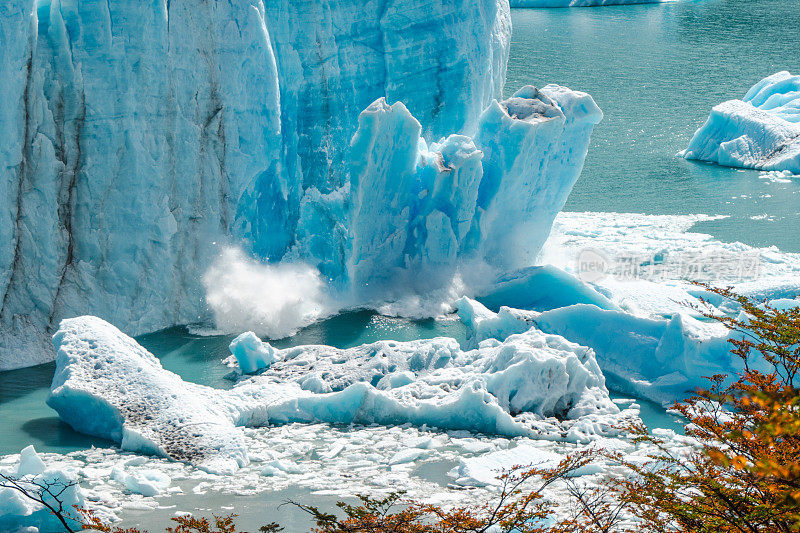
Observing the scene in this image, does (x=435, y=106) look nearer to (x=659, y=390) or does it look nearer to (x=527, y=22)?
(x=659, y=390)

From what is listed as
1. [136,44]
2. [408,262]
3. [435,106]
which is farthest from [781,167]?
[136,44]

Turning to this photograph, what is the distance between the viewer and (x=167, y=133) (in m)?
11.0

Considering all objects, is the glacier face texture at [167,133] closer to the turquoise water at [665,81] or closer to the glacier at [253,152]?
the glacier at [253,152]

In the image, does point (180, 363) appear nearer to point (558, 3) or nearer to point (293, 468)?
point (293, 468)

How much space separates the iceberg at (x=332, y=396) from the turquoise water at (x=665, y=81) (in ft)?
24.0

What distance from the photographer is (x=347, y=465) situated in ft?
25.0

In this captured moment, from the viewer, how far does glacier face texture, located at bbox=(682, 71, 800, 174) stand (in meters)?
19.1

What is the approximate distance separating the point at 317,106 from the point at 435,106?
74.8 inches

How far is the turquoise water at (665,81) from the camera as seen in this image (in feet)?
55.7

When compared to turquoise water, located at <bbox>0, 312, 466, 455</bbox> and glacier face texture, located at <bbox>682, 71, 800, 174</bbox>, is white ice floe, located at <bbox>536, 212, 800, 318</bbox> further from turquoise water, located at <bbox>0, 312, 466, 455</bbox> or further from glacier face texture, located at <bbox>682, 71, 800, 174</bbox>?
glacier face texture, located at <bbox>682, 71, 800, 174</bbox>

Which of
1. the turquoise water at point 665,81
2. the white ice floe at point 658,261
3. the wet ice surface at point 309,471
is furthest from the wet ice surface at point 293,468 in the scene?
the turquoise water at point 665,81

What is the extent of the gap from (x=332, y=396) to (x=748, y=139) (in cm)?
1363

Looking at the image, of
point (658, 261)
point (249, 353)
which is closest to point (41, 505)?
point (249, 353)


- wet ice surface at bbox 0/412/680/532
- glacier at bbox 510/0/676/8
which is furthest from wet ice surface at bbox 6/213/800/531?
glacier at bbox 510/0/676/8
